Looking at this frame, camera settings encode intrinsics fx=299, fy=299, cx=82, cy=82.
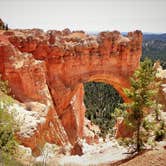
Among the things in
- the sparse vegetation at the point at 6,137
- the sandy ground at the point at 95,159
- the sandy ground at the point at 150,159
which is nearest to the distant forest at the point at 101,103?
the sandy ground at the point at 95,159

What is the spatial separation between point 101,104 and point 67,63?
36.4m

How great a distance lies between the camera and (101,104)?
7075 centimetres

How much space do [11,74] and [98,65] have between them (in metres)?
14.2

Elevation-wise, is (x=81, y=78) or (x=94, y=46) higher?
(x=94, y=46)

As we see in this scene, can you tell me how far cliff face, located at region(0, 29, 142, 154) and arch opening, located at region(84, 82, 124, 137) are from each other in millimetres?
15066

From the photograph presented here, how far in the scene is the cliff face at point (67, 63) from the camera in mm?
28328

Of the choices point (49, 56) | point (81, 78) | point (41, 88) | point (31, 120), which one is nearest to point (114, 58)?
point (81, 78)

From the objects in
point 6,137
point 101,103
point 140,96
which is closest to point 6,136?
point 6,137

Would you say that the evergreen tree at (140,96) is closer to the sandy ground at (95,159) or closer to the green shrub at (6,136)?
the sandy ground at (95,159)

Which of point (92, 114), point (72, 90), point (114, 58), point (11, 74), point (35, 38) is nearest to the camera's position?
point (11, 74)

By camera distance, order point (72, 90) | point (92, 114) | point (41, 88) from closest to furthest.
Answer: point (41, 88) < point (72, 90) < point (92, 114)

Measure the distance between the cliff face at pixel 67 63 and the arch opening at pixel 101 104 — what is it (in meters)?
15.1

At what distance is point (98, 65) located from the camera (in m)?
37.6

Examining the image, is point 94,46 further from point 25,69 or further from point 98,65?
point 25,69
